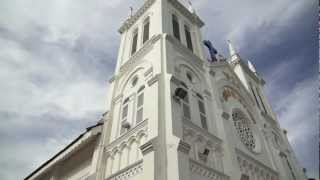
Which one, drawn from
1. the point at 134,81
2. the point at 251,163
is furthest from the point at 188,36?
the point at 251,163

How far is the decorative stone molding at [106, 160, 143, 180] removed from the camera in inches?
423

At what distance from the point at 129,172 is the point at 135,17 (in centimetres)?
1396

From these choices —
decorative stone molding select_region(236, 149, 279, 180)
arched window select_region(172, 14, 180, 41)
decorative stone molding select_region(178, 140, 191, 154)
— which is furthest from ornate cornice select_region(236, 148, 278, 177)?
arched window select_region(172, 14, 180, 41)

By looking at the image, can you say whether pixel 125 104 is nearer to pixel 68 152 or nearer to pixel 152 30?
pixel 68 152

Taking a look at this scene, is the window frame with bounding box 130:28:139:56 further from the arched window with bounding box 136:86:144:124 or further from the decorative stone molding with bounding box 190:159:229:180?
the decorative stone molding with bounding box 190:159:229:180

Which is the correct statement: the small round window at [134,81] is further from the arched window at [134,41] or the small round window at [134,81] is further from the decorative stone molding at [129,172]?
the decorative stone molding at [129,172]

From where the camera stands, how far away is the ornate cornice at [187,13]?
67.8 ft

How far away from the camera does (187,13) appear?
2144 centimetres

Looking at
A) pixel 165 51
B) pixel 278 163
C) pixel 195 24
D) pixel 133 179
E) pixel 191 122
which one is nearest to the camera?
pixel 133 179

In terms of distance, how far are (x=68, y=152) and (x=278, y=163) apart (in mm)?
13503

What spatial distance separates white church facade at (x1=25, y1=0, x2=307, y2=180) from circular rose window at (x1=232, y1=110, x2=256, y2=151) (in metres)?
0.08

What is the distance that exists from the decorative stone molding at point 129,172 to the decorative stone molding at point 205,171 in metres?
2.10

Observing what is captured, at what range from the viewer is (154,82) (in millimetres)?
12891

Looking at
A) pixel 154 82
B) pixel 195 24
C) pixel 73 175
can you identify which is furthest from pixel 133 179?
pixel 195 24
